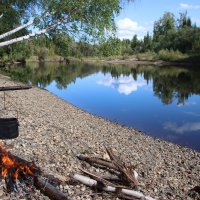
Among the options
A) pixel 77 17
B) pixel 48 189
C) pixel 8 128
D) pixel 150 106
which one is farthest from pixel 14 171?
pixel 150 106

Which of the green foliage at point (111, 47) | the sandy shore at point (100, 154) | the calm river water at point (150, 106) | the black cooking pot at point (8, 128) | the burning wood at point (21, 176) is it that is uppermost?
the green foliage at point (111, 47)

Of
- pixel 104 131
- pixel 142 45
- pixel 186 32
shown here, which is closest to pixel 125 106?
pixel 104 131

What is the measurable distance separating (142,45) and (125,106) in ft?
474

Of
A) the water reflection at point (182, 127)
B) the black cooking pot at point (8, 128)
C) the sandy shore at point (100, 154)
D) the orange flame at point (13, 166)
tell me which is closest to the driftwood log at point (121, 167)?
the sandy shore at point (100, 154)

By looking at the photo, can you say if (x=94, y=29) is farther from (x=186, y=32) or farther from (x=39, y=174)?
(x=186, y=32)

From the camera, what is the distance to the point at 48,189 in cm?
988

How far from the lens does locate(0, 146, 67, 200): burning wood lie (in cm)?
975

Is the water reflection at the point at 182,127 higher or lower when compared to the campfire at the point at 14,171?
lower

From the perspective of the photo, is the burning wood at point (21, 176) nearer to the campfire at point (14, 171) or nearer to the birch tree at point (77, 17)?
the campfire at point (14, 171)

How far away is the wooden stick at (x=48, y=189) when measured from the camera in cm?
966

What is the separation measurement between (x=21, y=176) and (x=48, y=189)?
821mm

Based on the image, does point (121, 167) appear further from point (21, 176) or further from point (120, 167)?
point (21, 176)

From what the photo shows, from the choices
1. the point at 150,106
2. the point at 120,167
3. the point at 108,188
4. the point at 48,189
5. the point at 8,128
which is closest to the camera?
the point at 48,189

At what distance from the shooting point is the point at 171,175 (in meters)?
14.5
